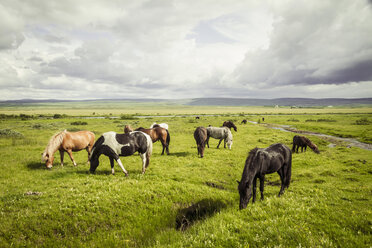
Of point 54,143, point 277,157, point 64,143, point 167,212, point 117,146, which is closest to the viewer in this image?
point 167,212

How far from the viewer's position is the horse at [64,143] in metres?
12.5

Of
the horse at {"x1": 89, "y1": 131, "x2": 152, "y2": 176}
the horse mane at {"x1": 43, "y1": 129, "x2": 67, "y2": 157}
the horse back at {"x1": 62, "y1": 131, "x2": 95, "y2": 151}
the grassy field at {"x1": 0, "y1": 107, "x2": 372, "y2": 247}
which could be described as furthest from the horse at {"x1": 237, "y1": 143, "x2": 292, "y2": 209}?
the horse mane at {"x1": 43, "y1": 129, "x2": 67, "y2": 157}

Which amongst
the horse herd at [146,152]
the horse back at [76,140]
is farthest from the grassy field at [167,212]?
the horse back at [76,140]

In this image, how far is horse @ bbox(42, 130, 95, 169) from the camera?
1252 centimetres

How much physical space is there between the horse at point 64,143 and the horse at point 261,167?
13.2 m

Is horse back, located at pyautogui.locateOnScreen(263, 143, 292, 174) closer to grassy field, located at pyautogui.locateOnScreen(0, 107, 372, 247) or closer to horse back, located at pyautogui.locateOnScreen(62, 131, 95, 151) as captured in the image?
grassy field, located at pyautogui.locateOnScreen(0, 107, 372, 247)

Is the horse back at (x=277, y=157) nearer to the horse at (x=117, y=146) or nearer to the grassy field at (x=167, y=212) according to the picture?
the grassy field at (x=167, y=212)

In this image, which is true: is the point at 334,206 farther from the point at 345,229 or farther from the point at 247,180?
the point at 247,180

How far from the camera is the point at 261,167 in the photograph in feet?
26.0

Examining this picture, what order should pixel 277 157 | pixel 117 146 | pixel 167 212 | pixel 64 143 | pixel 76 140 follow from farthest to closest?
pixel 76 140 < pixel 64 143 < pixel 117 146 < pixel 277 157 < pixel 167 212

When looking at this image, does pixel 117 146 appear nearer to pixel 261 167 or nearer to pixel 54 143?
pixel 54 143

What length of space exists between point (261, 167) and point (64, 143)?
14.4 meters

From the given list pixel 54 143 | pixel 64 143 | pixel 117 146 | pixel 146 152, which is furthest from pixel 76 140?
pixel 146 152

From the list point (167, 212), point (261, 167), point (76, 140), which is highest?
point (76, 140)
